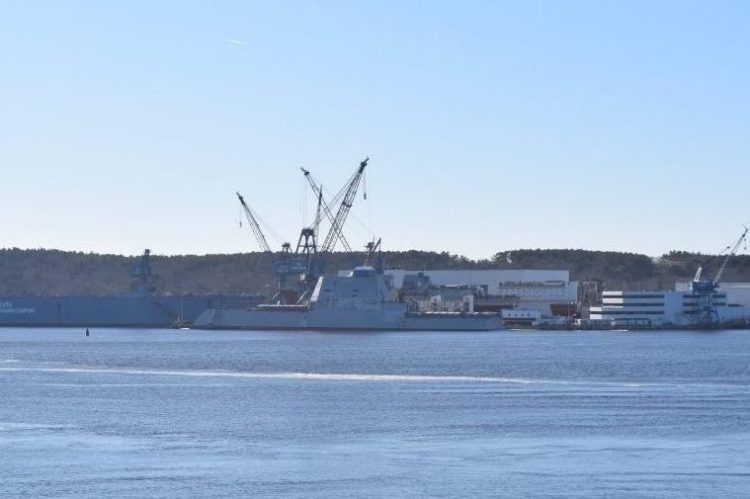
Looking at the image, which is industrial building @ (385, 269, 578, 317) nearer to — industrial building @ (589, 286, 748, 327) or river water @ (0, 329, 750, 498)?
industrial building @ (589, 286, 748, 327)

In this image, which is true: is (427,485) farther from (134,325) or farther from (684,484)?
(134,325)

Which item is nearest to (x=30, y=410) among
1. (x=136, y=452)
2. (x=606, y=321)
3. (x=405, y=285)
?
(x=136, y=452)

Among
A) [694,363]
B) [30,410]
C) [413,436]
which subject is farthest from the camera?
[694,363]

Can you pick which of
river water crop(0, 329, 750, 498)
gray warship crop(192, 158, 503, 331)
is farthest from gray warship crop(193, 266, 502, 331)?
river water crop(0, 329, 750, 498)

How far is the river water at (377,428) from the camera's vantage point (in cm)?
3338

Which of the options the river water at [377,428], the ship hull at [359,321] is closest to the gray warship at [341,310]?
the ship hull at [359,321]

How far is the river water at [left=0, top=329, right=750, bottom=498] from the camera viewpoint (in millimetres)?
33375

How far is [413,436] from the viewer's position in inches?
1626

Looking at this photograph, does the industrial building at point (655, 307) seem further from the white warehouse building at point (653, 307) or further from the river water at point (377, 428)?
the river water at point (377, 428)

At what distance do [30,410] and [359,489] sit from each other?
20.4 meters

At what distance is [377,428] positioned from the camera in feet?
142

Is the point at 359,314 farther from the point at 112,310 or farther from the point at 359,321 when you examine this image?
the point at 112,310

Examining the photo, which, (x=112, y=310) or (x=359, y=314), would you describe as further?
(x=112, y=310)

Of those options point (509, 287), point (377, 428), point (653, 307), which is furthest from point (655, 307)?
point (377, 428)
